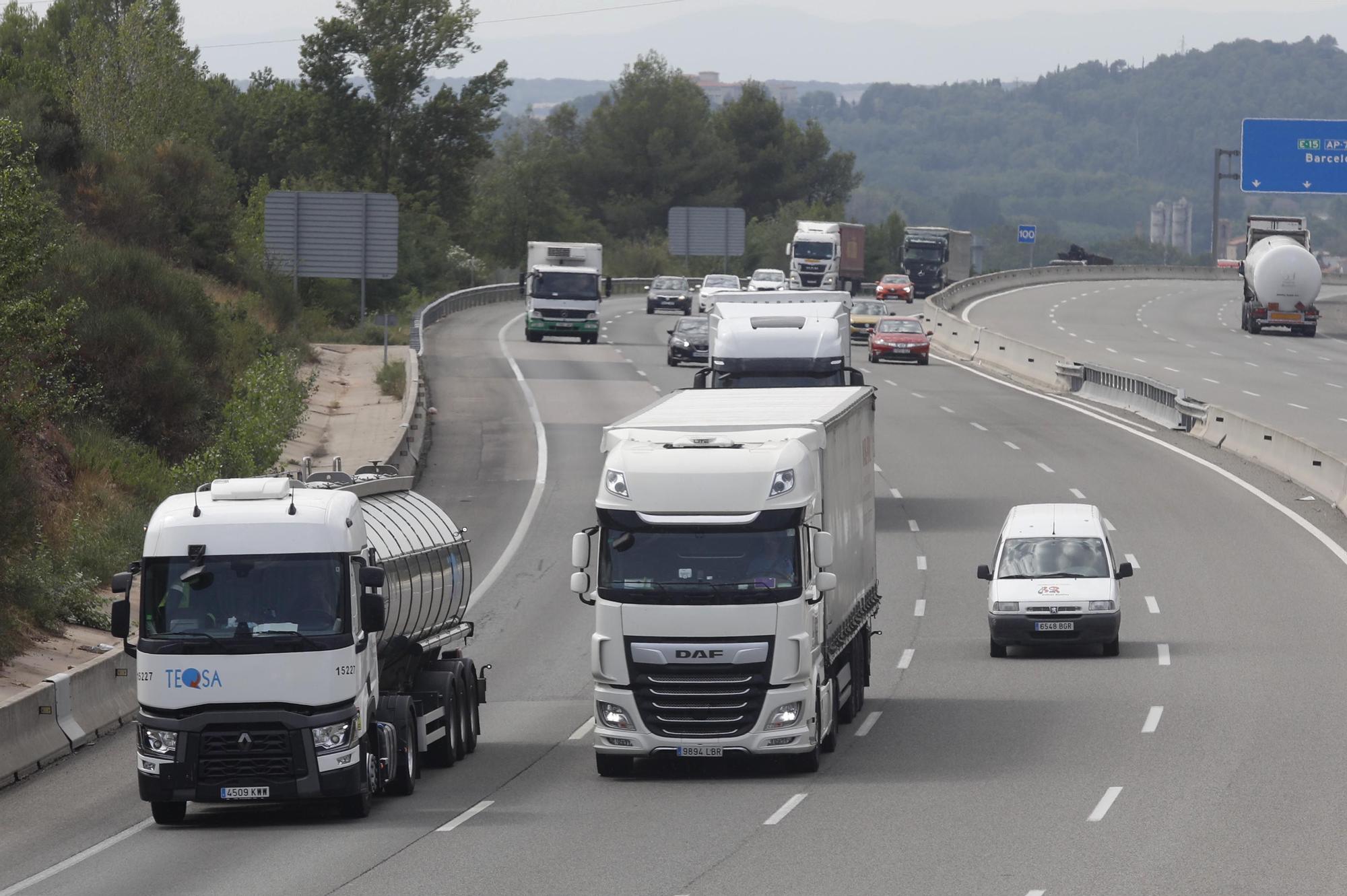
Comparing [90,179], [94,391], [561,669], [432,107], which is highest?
[432,107]

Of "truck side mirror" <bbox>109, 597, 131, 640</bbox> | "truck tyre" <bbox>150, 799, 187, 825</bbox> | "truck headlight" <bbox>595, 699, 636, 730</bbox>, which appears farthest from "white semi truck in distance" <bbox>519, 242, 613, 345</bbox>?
"truck side mirror" <bbox>109, 597, 131, 640</bbox>

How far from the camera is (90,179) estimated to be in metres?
54.0

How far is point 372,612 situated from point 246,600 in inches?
42.1

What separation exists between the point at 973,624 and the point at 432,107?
3811 inches

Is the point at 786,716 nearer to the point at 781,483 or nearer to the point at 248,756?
the point at 781,483

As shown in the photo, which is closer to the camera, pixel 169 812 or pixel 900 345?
pixel 169 812

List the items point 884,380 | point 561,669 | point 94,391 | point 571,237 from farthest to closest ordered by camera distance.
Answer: point 571,237 → point 884,380 → point 94,391 → point 561,669

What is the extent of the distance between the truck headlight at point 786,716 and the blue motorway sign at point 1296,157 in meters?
68.0

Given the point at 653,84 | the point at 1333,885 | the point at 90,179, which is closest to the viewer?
the point at 1333,885

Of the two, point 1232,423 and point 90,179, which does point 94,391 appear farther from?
point 1232,423

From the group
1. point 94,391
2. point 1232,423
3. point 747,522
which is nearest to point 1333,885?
point 747,522

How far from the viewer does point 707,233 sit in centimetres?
13425

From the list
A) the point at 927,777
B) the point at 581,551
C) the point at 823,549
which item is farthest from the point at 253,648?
the point at 927,777

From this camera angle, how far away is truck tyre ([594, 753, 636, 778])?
18656 mm
